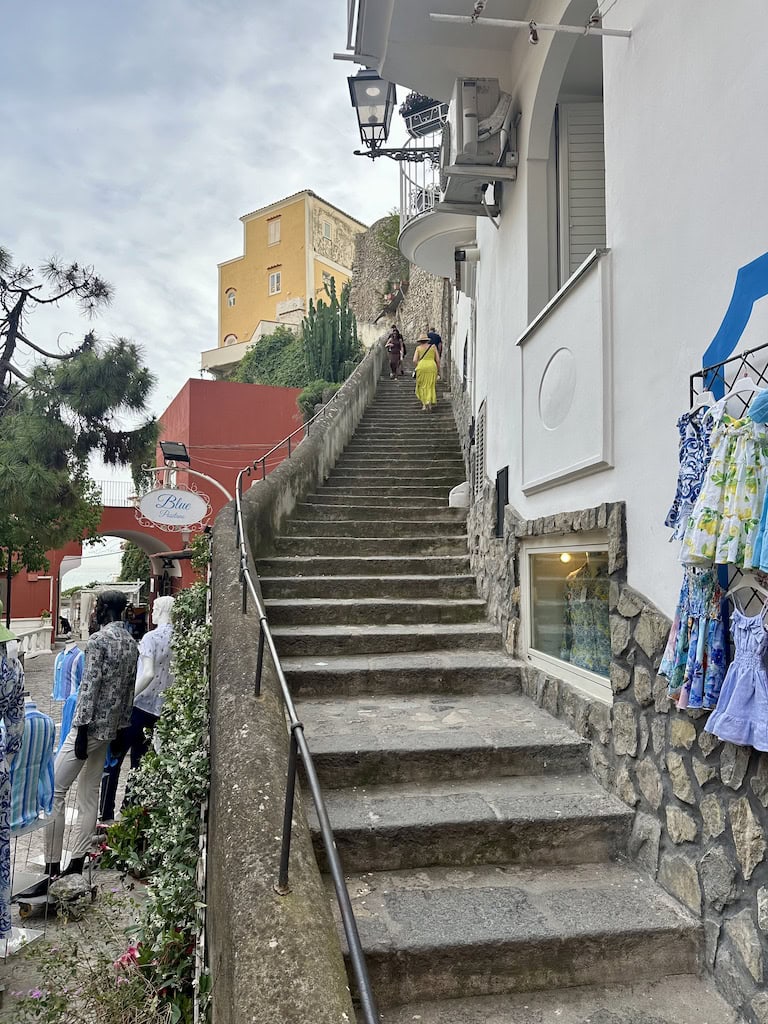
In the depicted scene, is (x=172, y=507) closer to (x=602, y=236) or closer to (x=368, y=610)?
(x=368, y=610)

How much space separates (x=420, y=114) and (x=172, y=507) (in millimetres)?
12655

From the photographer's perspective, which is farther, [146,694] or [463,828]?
[146,694]

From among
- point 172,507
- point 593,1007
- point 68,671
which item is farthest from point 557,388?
point 172,507

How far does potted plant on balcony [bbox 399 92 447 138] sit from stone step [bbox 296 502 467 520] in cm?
1123

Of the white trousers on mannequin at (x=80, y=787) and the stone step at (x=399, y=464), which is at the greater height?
the stone step at (x=399, y=464)

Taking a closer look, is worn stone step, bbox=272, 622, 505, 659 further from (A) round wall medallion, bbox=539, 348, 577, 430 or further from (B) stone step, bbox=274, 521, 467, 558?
(A) round wall medallion, bbox=539, 348, 577, 430

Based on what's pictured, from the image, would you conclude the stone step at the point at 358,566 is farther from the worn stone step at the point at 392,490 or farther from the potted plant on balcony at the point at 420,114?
the potted plant on balcony at the point at 420,114

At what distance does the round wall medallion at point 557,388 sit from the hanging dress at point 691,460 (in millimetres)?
1379

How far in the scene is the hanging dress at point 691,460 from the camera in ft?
7.80

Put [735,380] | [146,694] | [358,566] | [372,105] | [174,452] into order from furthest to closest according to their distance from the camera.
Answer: [174,452] → [372,105] → [358,566] → [146,694] → [735,380]

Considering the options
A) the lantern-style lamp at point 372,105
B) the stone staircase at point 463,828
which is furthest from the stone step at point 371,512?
the lantern-style lamp at point 372,105

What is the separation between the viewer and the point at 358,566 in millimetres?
6035

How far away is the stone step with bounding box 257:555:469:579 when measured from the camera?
19.6 feet

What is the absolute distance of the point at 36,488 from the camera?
1247 centimetres
